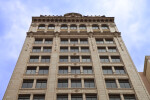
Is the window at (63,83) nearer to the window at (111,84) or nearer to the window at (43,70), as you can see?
the window at (43,70)

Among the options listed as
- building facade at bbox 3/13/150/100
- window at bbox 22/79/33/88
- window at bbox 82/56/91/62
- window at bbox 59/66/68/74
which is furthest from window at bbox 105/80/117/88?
window at bbox 22/79/33/88

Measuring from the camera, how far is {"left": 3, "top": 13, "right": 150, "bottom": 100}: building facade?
26.8 metres

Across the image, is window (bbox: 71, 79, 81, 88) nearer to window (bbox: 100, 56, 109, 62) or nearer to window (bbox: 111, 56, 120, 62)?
window (bbox: 100, 56, 109, 62)

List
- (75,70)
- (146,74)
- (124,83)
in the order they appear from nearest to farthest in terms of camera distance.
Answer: (124,83) < (75,70) < (146,74)

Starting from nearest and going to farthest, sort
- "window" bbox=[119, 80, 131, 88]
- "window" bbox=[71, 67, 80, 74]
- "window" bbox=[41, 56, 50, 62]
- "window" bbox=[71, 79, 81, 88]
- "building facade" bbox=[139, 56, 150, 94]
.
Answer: "window" bbox=[71, 79, 81, 88] → "window" bbox=[119, 80, 131, 88] → "window" bbox=[71, 67, 80, 74] → "window" bbox=[41, 56, 50, 62] → "building facade" bbox=[139, 56, 150, 94]

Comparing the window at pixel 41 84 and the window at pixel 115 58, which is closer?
the window at pixel 41 84

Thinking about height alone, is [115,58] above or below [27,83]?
above

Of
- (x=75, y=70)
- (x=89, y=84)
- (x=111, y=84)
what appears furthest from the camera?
(x=75, y=70)

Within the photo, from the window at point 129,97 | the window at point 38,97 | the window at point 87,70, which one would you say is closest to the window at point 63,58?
the window at point 87,70

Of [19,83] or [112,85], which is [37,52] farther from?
[112,85]

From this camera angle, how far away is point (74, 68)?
105 feet

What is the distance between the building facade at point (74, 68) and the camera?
2678 centimetres

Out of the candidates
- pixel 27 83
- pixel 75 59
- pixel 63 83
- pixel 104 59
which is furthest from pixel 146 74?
pixel 27 83

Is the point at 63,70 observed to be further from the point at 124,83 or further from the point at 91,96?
the point at 124,83
